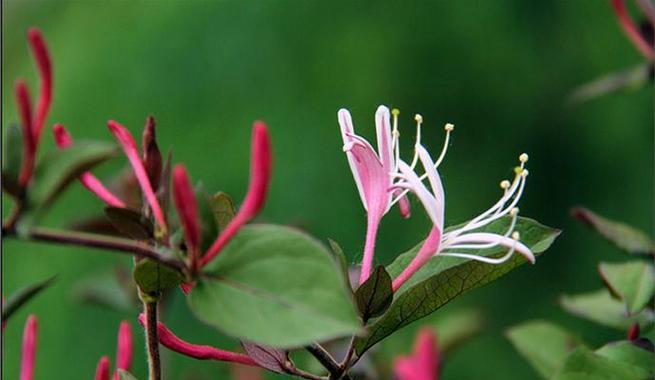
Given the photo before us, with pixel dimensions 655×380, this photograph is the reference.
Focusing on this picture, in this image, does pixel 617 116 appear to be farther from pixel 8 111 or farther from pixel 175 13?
pixel 8 111

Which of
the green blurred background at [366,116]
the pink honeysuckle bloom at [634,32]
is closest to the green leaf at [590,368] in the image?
the pink honeysuckle bloom at [634,32]

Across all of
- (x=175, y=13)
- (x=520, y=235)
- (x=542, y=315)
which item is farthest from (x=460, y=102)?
(x=520, y=235)

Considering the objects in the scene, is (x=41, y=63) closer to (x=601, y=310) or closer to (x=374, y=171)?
(x=374, y=171)

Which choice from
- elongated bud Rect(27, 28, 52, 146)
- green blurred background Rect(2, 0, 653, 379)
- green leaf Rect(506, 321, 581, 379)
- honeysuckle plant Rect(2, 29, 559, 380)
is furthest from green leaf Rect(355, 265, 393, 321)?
green blurred background Rect(2, 0, 653, 379)

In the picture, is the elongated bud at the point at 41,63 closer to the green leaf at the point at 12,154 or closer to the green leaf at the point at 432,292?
the green leaf at the point at 12,154

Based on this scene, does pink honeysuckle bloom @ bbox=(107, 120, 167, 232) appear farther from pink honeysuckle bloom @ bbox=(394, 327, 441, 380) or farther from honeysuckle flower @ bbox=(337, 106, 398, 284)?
pink honeysuckle bloom @ bbox=(394, 327, 441, 380)

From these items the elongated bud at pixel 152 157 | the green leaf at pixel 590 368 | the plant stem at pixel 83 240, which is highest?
the elongated bud at pixel 152 157
